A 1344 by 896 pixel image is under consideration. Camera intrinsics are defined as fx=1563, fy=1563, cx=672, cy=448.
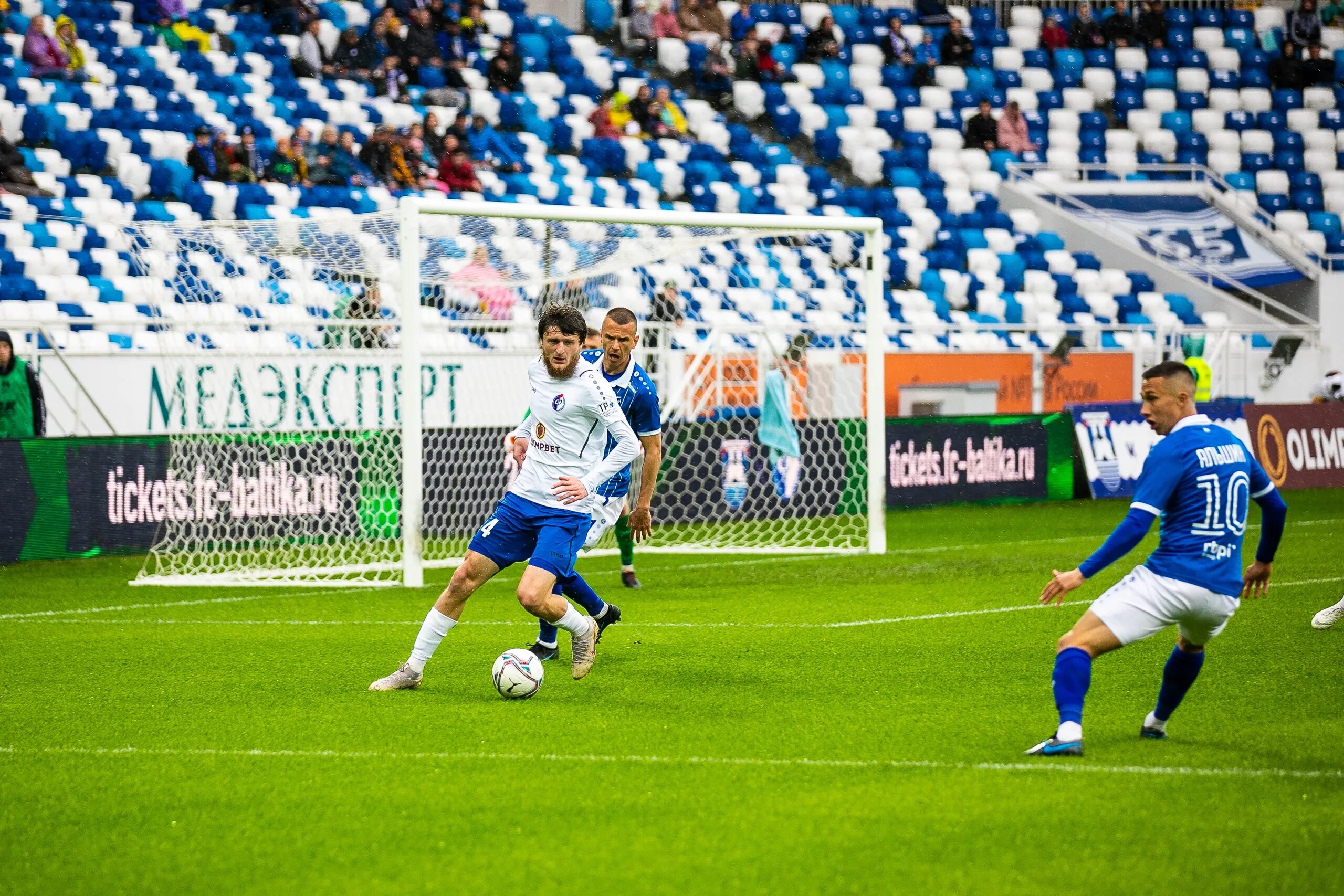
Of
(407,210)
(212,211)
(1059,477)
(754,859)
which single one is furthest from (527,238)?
(754,859)

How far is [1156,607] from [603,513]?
12.7 feet

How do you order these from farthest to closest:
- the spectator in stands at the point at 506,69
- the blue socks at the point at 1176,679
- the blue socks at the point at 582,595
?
the spectator in stands at the point at 506,69 < the blue socks at the point at 582,595 < the blue socks at the point at 1176,679

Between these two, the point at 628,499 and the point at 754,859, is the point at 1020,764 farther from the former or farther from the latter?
the point at 628,499

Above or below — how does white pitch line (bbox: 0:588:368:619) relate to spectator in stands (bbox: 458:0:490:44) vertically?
below

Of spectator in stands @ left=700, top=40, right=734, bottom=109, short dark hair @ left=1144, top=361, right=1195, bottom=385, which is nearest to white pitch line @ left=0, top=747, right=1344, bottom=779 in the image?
short dark hair @ left=1144, top=361, right=1195, bottom=385

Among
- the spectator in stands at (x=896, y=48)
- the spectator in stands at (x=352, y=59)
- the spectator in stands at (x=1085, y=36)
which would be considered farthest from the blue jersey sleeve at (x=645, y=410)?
the spectator in stands at (x=1085, y=36)

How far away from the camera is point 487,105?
23.7 metres

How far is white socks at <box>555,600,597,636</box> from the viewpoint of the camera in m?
7.51

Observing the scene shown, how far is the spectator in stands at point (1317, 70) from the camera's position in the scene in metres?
31.0

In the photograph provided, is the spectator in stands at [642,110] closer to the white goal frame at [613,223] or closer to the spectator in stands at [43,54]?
the spectator in stands at [43,54]

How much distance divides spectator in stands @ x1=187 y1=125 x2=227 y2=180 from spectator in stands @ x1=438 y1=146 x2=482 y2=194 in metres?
3.11

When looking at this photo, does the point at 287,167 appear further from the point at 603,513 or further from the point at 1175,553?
the point at 1175,553

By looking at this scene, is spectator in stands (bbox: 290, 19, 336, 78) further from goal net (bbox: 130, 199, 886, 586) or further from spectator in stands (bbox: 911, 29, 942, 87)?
spectator in stands (bbox: 911, 29, 942, 87)

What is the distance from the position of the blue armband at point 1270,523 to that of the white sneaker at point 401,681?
12.5 ft
